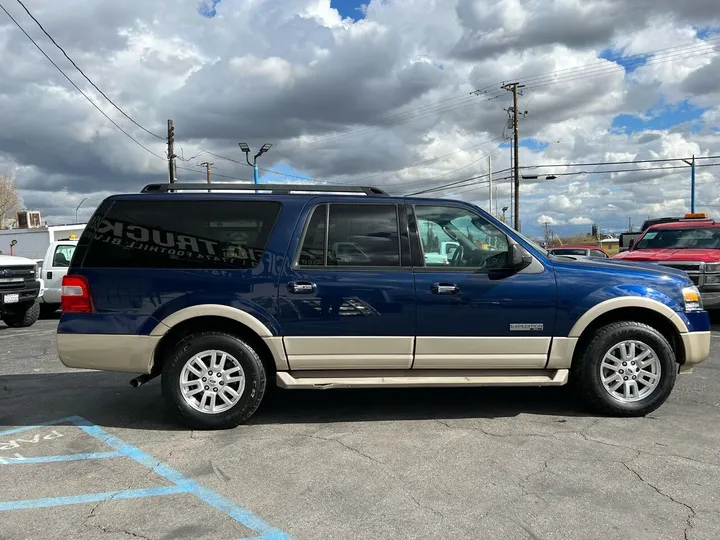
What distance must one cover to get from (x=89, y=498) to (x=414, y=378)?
249 centimetres

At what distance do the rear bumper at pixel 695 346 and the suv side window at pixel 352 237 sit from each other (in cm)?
258

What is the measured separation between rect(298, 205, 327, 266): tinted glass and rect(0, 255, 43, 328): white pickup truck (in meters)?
8.75

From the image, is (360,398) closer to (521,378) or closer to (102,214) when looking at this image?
(521,378)

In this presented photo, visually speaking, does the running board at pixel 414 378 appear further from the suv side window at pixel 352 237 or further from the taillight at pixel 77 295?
the taillight at pixel 77 295

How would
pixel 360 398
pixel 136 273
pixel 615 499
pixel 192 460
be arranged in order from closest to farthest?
1. pixel 615 499
2. pixel 192 460
3. pixel 136 273
4. pixel 360 398

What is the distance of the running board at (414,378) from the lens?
15.6ft

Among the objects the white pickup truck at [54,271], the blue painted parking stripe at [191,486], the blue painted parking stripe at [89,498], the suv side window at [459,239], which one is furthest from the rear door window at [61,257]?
the suv side window at [459,239]

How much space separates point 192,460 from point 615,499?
9.18 feet

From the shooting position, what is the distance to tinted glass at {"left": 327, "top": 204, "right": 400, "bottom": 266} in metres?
4.80

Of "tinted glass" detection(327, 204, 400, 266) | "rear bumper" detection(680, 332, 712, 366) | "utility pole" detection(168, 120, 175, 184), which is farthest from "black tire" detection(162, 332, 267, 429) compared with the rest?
"utility pole" detection(168, 120, 175, 184)

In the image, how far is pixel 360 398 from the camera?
18.8 feet

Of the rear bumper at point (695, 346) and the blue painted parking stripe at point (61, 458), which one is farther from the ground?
the rear bumper at point (695, 346)

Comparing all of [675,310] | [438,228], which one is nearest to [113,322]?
[438,228]

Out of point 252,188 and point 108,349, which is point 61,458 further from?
point 252,188
